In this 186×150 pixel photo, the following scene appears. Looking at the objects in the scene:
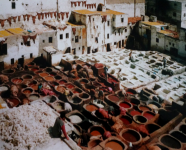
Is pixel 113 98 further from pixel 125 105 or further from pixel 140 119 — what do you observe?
pixel 140 119

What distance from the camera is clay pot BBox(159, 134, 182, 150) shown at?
13.8 m

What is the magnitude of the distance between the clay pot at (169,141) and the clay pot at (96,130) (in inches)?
155

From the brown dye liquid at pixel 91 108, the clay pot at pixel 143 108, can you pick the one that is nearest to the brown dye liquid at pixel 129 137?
the brown dye liquid at pixel 91 108

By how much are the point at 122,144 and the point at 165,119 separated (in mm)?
6031

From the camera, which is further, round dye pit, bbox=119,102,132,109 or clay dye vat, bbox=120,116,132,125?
round dye pit, bbox=119,102,132,109

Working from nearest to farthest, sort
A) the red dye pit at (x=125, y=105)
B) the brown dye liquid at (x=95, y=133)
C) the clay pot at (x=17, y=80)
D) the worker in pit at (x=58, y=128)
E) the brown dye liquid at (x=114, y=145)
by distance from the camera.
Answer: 1. the worker in pit at (x=58, y=128)
2. the brown dye liquid at (x=114, y=145)
3. the brown dye liquid at (x=95, y=133)
4. the red dye pit at (x=125, y=105)
5. the clay pot at (x=17, y=80)

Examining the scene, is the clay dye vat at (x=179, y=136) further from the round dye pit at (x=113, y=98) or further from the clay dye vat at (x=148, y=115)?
the round dye pit at (x=113, y=98)

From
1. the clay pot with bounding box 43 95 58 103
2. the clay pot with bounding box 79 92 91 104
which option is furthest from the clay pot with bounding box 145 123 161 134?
the clay pot with bounding box 43 95 58 103

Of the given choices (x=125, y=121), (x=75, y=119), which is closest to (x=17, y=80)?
(x=75, y=119)

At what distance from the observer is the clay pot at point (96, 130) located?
15031mm

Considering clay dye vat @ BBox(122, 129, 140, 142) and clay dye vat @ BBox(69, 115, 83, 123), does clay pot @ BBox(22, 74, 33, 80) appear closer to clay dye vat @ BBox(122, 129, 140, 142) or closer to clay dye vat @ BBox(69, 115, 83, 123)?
clay dye vat @ BBox(69, 115, 83, 123)

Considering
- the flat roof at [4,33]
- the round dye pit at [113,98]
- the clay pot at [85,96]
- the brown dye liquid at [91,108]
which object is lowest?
the brown dye liquid at [91,108]

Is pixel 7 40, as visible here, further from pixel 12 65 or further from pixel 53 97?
pixel 53 97

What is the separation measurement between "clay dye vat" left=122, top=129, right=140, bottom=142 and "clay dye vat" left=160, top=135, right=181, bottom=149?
1604mm
